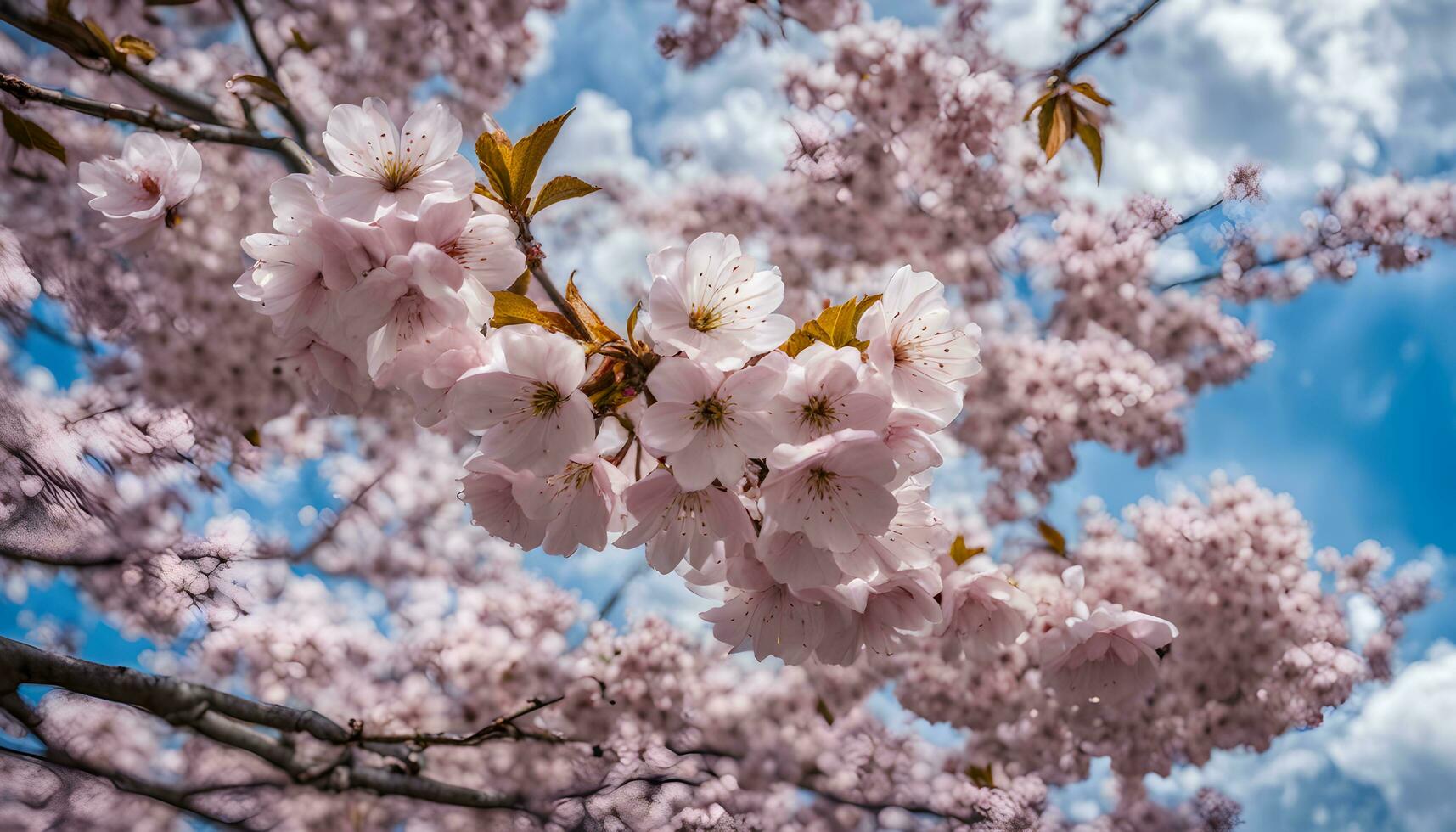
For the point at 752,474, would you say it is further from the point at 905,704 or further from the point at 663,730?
the point at 905,704

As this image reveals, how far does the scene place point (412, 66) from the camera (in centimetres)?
428

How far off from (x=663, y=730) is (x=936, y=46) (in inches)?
121

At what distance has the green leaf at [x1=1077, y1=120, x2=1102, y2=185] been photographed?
61.1 inches

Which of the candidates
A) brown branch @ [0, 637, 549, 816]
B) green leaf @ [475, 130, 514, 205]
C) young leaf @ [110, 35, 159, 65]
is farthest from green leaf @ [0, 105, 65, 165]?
green leaf @ [475, 130, 514, 205]

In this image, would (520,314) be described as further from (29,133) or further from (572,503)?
(29,133)

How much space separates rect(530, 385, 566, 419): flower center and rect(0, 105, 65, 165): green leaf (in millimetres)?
1314

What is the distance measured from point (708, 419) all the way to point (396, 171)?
0.51 metres

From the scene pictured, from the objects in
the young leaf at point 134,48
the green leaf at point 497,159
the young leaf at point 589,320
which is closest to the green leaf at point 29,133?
the young leaf at point 134,48

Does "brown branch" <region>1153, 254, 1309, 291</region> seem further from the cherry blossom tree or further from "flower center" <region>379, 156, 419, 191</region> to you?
"flower center" <region>379, 156, 419, 191</region>

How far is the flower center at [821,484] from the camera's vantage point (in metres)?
0.89

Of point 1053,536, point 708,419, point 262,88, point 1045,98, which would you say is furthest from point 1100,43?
point 262,88

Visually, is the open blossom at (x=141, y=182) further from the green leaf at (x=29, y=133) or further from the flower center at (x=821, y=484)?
the flower center at (x=821, y=484)

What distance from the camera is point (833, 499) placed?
0.90 meters

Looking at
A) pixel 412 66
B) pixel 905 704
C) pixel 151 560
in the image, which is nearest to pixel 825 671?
pixel 905 704
